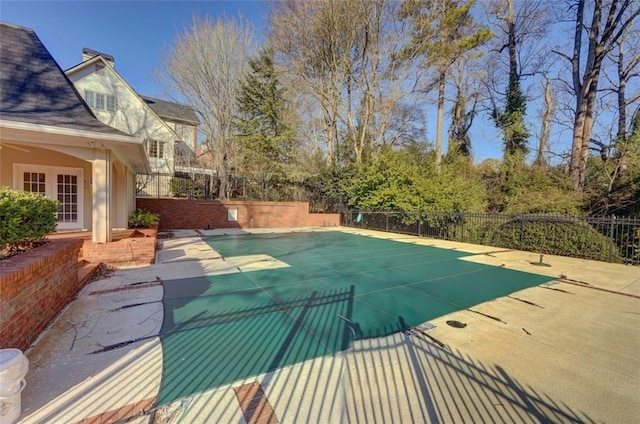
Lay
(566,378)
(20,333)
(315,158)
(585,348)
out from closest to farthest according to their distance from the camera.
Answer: (566,378), (20,333), (585,348), (315,158)

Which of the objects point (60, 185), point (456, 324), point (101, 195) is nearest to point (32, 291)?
point (101, 195)

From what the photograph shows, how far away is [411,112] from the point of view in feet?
73.9

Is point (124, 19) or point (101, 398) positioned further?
point (124, 19)

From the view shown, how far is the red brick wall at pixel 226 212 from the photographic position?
1309 centimetres

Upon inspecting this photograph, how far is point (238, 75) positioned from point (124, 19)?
5.72 meters

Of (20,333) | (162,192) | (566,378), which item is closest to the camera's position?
(566,378)

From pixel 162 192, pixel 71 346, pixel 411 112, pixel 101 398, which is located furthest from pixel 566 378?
pixel 411 112

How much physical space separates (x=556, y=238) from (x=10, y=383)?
11.5 metres

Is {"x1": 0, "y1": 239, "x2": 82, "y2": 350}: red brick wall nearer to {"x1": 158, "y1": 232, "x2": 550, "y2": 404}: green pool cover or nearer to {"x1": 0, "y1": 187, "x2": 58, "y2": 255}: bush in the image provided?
{"x1": 0, "y1": 187, "x2": 58, "y2": 255}: bush

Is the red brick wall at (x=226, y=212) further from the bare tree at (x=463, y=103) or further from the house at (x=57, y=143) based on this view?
the bare tree at (x=463, y=103)

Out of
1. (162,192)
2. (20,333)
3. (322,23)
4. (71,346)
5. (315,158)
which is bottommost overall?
(71,346)

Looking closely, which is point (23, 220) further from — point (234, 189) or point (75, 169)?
point (234, 189)

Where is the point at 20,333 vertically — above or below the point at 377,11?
below

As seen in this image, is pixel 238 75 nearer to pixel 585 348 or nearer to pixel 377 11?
pixel 377 11
